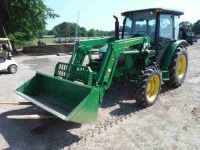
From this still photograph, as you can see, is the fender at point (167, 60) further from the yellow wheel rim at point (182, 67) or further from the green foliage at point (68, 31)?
the green foliage at point (68, 31)

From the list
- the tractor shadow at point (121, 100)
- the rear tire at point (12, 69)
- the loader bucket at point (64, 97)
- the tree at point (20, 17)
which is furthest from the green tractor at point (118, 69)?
the tree at point (20, 17)

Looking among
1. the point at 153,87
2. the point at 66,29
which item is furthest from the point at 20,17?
the point at 66,29

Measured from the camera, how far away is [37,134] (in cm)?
430

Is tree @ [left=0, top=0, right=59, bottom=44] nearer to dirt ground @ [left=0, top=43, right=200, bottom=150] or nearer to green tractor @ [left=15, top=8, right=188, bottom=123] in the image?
green tractor @ [left=15, top=8, right=188, bottom=123]

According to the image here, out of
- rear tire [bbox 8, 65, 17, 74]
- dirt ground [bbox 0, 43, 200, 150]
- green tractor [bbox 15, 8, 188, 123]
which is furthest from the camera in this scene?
rear tire [bbox 8, 65, 17, 74]

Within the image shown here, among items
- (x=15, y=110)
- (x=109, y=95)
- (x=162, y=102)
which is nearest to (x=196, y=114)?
(x=162, y=102)

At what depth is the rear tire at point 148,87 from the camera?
17.3 feet

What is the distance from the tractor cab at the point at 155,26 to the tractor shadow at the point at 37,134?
3.17m

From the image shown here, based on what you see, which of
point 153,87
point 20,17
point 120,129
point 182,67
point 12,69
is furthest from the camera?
point 20,17

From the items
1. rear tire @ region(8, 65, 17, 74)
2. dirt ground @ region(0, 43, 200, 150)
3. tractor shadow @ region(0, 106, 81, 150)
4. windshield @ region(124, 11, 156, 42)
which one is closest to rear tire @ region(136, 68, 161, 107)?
dirt ground @ region(0, 43, 200, 150)

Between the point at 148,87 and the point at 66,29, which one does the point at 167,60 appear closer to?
the point at 148,87

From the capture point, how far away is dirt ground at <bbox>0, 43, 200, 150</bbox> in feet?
12.9

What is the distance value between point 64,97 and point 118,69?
151cm

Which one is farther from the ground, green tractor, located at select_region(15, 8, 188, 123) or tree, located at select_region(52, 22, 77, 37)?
tree, located at select_region(52, 22, 77, 37)
